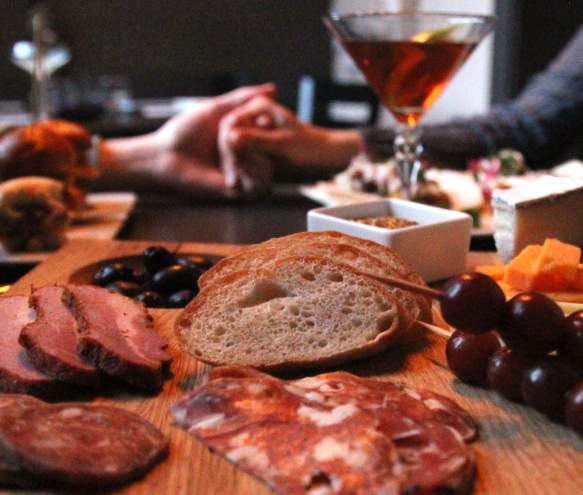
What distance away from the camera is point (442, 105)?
7062mm

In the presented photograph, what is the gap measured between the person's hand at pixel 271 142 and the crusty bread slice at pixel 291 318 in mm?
1752

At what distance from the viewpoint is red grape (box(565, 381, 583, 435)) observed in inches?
44.6

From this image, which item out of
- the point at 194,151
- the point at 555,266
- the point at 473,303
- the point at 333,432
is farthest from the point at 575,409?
the point at 194,151

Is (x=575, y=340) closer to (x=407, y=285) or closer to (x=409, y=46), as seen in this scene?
(x=407, y=285)

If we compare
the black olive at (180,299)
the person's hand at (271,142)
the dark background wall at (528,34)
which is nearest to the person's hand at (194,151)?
the person's hand at (271,142)

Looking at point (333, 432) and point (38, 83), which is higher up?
point (38, 83)

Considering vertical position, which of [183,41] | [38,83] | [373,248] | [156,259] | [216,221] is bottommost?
[216,221]

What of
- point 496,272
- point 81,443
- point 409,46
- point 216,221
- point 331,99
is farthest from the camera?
point 331,99

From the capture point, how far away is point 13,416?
3.56 feet

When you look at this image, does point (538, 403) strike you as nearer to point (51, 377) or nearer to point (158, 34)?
point (51, 377)

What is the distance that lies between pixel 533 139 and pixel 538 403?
3041mm

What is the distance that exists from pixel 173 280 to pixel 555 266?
0.83 meters

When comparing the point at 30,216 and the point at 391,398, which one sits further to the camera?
the point at 30,216

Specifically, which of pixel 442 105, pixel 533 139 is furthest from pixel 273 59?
pixel 533 139
